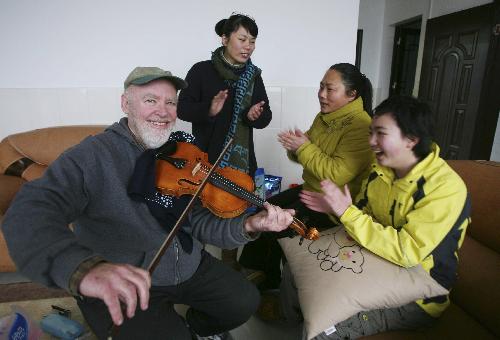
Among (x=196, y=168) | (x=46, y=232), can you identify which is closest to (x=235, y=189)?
(x=196, y=168)

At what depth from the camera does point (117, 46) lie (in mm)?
2383

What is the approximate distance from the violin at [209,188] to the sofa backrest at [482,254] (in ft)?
1.98

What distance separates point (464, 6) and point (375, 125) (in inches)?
126

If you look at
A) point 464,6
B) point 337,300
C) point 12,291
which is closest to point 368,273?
point 337,300

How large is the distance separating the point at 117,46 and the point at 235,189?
1835 mm

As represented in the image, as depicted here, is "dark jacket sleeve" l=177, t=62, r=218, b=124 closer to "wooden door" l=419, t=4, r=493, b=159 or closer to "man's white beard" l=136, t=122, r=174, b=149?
"man's white beard" l=136, t=122, r=174, b=149

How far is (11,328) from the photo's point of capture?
130 centimetres

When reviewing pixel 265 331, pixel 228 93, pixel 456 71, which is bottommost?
pixel 265 331

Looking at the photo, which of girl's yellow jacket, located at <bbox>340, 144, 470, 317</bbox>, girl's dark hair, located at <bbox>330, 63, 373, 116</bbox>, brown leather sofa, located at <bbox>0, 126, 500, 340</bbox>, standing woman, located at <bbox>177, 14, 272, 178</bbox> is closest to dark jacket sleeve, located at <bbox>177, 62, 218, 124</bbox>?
standing woman, located at <bbox>177, 14, 272, 178</bbox>

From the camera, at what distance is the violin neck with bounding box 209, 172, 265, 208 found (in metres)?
1.16

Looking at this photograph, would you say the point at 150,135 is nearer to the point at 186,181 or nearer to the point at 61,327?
the point at 186,181

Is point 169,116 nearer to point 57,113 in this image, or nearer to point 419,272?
point 419,272

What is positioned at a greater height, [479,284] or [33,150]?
[33,150]

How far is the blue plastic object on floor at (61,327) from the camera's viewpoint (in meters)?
1.48
